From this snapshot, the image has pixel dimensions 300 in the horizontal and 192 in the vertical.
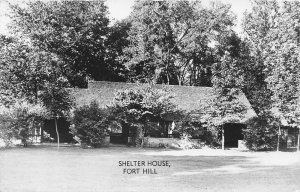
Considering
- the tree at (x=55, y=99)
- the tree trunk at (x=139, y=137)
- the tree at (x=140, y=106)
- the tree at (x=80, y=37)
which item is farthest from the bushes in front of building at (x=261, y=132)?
the tree at (x=80, y=37)

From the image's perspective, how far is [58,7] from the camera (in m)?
34.4

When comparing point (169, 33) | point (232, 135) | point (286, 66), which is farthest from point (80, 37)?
point (286, 66)

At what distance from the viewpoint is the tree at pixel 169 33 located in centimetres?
4206

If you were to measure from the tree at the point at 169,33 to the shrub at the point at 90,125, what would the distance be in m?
16.1

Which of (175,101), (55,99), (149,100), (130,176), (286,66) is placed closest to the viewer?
(130,176)

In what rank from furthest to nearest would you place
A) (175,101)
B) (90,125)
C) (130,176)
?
1. (175,101)
2. (90,125)
3. (130,176)

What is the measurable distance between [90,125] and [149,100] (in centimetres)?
536

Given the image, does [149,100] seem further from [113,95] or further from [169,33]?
[169,33]

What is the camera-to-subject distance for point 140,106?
95.2 ft

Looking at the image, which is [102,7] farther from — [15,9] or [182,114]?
[182,114]

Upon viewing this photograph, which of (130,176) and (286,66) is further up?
(286,66)

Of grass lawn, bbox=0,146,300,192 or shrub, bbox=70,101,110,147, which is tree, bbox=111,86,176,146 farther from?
grass lawn, bbox=0,146,300,192

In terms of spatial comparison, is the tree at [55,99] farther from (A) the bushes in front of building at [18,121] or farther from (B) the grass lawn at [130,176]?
(B) the grass lawn at [130,176]

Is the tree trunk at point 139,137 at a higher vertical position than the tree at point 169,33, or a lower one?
lower
